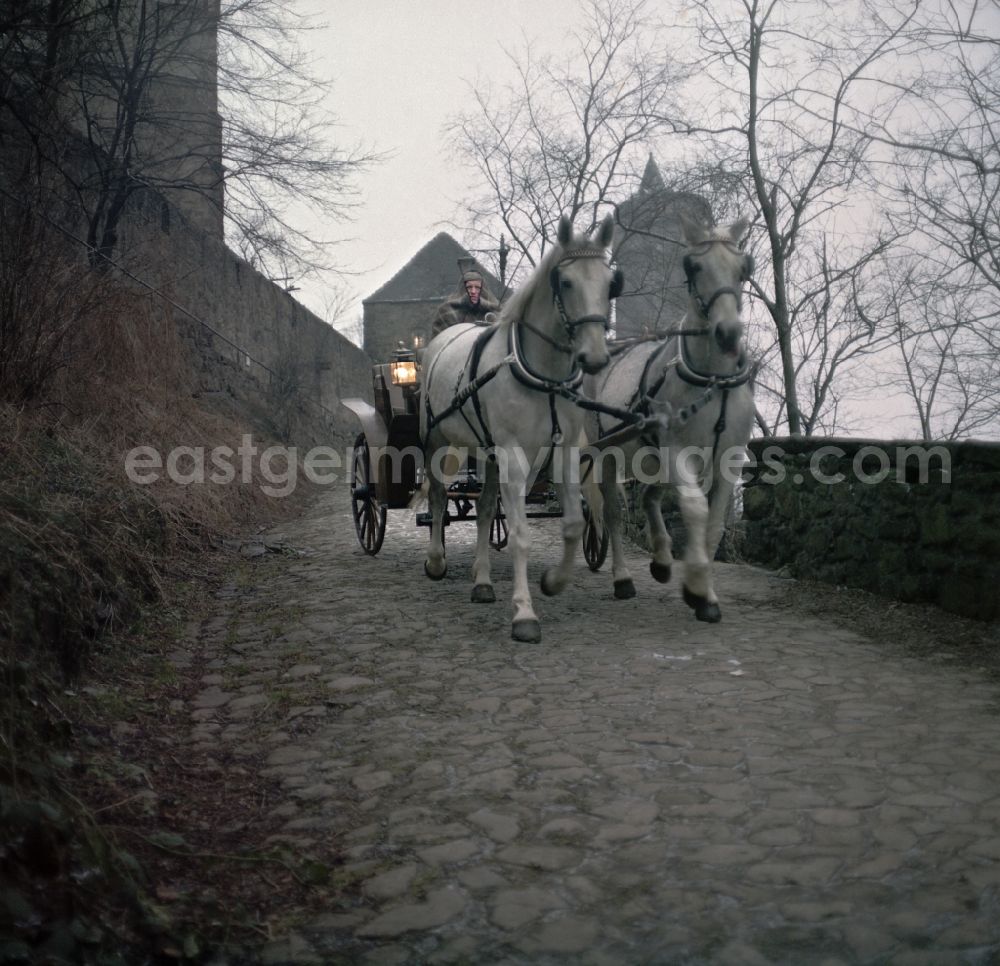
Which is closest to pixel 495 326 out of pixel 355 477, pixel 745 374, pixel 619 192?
pixel 745 374

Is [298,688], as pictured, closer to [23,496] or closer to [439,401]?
[23,496]

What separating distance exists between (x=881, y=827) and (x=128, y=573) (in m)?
4.48

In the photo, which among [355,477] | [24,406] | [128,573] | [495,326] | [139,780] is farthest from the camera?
[355,477]

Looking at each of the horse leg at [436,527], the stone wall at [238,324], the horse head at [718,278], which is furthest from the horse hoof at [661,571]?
the stone wall at [238,324]

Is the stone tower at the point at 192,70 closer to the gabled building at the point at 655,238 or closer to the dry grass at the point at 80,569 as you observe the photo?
the dry grass at the point at 80,569

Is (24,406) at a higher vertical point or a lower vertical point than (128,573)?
higher

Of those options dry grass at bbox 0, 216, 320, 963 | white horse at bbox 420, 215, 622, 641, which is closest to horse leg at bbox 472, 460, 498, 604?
white horse at bbox 420, 215, 622, 641

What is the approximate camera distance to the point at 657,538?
723 cm

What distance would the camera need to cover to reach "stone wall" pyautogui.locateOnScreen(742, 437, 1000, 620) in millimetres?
5801

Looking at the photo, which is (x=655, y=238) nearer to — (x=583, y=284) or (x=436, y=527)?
(x=436, y=527)

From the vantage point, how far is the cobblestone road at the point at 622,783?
2.49 metres

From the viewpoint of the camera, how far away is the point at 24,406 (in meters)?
7.02

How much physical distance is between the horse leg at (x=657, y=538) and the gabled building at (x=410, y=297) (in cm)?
4916

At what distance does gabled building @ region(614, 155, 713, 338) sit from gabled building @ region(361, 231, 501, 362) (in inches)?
869
